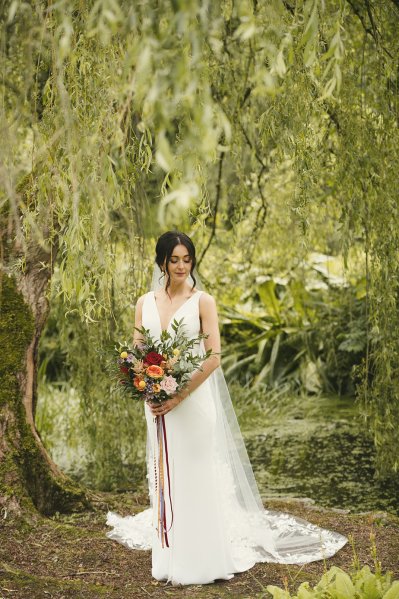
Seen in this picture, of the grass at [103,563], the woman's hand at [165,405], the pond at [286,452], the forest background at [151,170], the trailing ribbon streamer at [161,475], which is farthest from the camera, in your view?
the pond at [286,452]

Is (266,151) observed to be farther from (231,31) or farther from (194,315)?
(194,315)

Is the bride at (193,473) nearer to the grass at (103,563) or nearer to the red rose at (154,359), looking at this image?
the grass at (103,563)

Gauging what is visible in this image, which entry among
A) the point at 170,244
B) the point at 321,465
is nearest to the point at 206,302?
the point at 170,244

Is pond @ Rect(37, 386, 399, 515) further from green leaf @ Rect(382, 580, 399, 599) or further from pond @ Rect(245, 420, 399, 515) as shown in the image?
green leaf @ Rect(382, 580, 399, 599)

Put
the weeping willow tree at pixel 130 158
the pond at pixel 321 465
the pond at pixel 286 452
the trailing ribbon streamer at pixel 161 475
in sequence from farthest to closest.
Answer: the pond at pixel 286 452 < the pond at pixel 321 465 < the trailing ribbon streamer at pixel 161 475 < the weeping willow tree at pixel 130 158

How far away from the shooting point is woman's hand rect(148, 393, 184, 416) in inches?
132

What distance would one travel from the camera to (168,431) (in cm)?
349

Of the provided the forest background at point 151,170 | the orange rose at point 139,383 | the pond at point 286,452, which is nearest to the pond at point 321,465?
the pond at point 286,452

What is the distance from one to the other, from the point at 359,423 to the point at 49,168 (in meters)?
4.94

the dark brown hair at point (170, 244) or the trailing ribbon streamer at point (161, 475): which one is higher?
the dark brown hair at point (170, 244)

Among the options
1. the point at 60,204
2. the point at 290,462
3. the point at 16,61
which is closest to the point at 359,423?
the point at 290,462

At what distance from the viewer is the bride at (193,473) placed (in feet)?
11.2

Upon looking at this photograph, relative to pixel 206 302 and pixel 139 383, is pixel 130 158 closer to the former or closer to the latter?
pixel 206 302

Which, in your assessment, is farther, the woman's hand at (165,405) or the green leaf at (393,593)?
the woman's hand at (165,405)
